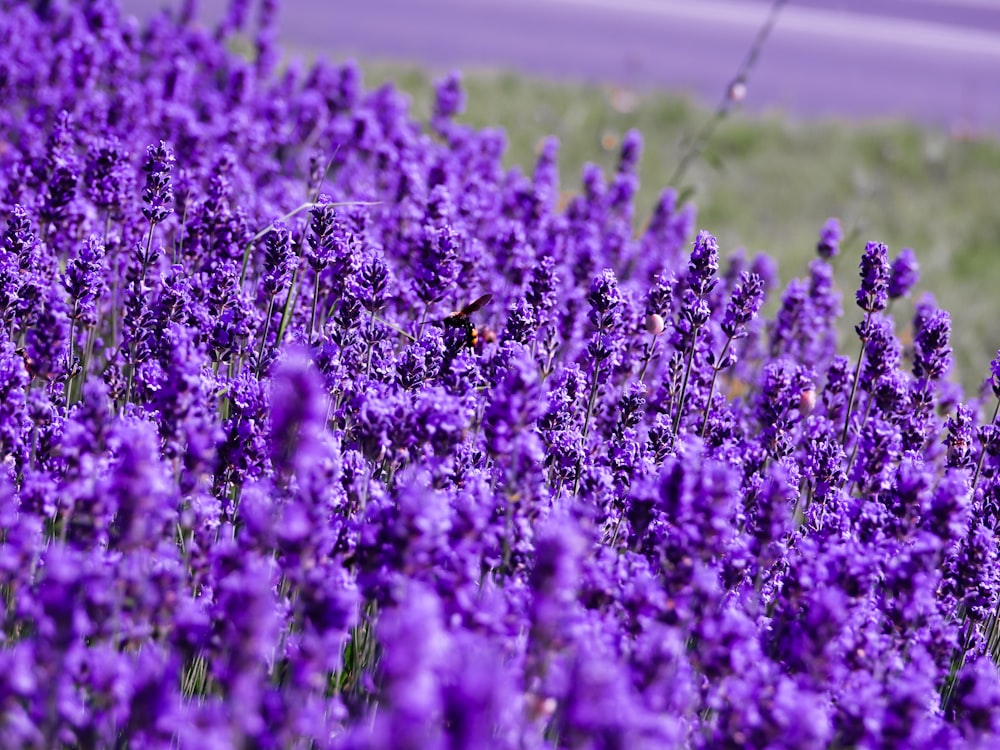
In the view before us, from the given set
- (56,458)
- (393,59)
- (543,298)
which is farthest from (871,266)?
(393,59)

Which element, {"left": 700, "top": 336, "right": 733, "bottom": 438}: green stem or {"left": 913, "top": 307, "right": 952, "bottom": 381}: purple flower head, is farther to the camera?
{"left": 913, "top": 307, "right": 952, "bottom": 381}: purple flower head

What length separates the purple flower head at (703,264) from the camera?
3.79 metres

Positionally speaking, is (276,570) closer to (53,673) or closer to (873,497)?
(53,673)

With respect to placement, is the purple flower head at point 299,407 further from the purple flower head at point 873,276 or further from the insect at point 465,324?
the purple flower head at point 873,276

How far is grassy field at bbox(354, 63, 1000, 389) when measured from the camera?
8.55 metres

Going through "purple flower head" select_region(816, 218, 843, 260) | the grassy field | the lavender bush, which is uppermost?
the grassy field

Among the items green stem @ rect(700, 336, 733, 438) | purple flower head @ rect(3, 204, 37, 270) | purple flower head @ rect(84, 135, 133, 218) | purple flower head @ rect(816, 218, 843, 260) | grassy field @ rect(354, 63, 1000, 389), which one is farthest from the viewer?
grassy field @ rect(354, 63, 1000, 389)

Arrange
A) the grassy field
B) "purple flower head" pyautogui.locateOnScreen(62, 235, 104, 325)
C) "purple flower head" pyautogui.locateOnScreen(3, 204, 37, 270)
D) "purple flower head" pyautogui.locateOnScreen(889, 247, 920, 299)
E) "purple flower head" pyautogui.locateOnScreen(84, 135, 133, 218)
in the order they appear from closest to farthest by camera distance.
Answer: "purple flower head" pyautogui.locateOnScreen(62, 235, 104, 325) → "purple flower head" pyautogui.locateOnScreen(3, 204, 37, 270) → "purple flower head" pyautogui.locateOnScreen(84, 135, 133, 218) → "purple flower head" pyautogui.locateOnScreen(889, 247, 920, 299) → the grassy field

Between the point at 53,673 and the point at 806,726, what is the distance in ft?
4.06

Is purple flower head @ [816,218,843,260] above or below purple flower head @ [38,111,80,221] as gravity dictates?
above

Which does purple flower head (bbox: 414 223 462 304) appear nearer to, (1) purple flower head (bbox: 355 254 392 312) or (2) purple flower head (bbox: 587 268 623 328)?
(1) purple flower head (bbox: 355 254 392 312)

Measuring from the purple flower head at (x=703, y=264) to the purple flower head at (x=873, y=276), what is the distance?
555 millimetres

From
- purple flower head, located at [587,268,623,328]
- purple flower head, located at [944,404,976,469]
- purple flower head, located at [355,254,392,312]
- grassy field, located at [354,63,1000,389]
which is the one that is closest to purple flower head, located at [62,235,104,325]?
purple flower head, located at [355,254,392,312]

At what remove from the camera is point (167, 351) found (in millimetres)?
3277
